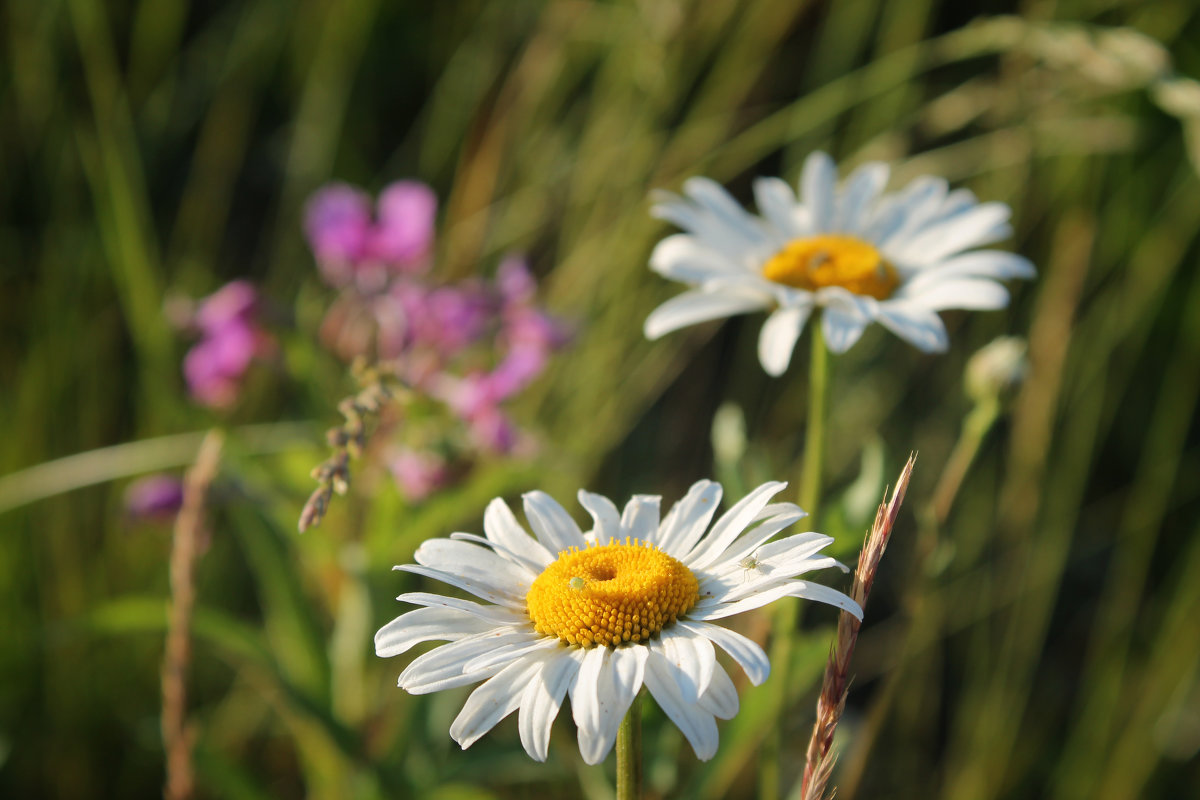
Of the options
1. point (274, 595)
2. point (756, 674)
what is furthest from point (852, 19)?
point (756, 674)

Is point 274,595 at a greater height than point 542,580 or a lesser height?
greater

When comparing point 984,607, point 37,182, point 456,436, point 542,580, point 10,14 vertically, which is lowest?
point 984,607

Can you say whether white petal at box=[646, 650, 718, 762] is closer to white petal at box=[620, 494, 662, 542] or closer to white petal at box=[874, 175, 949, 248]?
white petal at box=[620, 494, 662, 542]

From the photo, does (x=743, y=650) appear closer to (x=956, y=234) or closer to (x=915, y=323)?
(x=915, y=323)

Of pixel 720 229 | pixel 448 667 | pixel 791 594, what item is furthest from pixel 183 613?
pixel 720 229

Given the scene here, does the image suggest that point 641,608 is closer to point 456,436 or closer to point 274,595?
point 456,436

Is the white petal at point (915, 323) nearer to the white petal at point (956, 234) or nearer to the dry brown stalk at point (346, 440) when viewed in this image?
the white petal at point (956, 234)
